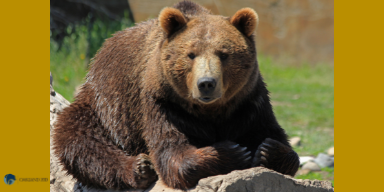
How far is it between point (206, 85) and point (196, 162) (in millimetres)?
789

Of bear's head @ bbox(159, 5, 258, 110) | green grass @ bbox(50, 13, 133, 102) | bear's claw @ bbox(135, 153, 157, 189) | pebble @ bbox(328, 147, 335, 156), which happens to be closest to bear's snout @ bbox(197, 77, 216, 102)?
bear's head @ bbox(159, 5, 258, 110)

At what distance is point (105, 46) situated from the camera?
5.81 meters

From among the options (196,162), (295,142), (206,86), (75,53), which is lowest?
(295,142)

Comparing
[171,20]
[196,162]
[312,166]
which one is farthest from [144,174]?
[312,166]

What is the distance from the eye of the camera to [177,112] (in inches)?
182

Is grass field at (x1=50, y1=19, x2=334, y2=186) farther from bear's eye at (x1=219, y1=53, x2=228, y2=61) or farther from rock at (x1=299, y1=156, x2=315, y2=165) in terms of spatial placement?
bear's eye at (x1=219, y1=53, x2=228, y2=61)

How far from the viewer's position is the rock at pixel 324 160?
7.79 m

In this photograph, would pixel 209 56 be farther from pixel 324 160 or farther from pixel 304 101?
pixel 304 101

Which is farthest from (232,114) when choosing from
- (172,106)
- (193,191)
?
(193,191)

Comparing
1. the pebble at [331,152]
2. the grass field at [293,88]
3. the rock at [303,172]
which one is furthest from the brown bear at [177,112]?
Answer: the pebble at [331,152]

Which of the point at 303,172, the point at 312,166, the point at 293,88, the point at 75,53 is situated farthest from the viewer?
the point at 293,88

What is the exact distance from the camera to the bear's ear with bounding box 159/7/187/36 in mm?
4496

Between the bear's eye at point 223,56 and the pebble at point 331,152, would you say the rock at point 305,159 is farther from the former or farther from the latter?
the bear's eye at point 223,56

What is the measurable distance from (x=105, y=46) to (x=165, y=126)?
1.81 metres
